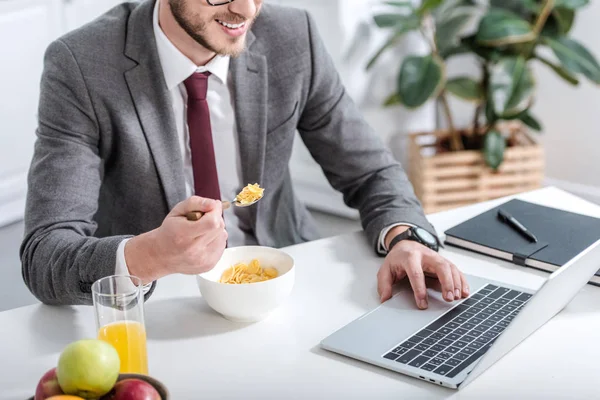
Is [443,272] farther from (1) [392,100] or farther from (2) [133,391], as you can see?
(1) [392,100]

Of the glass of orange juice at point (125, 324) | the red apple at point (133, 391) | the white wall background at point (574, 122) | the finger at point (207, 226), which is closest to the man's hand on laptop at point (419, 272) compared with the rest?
the finger at point (207, 226)

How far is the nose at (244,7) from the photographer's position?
65.5 inches

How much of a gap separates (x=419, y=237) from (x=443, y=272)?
0.53 feet

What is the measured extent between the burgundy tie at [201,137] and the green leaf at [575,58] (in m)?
1.78

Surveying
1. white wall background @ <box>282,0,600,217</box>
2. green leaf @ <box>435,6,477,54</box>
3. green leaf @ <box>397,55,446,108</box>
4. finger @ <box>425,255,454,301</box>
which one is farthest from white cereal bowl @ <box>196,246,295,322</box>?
white wall background @ <box>282,0,600,217</box>

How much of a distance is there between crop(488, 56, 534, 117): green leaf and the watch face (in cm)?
165

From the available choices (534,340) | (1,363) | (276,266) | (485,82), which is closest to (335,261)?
(276,266)

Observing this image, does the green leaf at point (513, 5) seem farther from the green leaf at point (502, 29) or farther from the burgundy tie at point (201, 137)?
the burgundy tie at point (201, 137)

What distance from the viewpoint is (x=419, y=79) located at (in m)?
3.20

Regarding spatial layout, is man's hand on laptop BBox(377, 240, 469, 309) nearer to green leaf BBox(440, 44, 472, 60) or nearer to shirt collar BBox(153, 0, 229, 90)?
shirt collar BBox(153, 0, 229, 90)

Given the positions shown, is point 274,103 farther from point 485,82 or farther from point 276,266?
point 485,82

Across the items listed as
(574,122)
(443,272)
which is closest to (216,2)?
(443,272)

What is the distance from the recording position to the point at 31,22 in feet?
10.5

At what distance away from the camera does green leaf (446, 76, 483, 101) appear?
3301 millimetres
